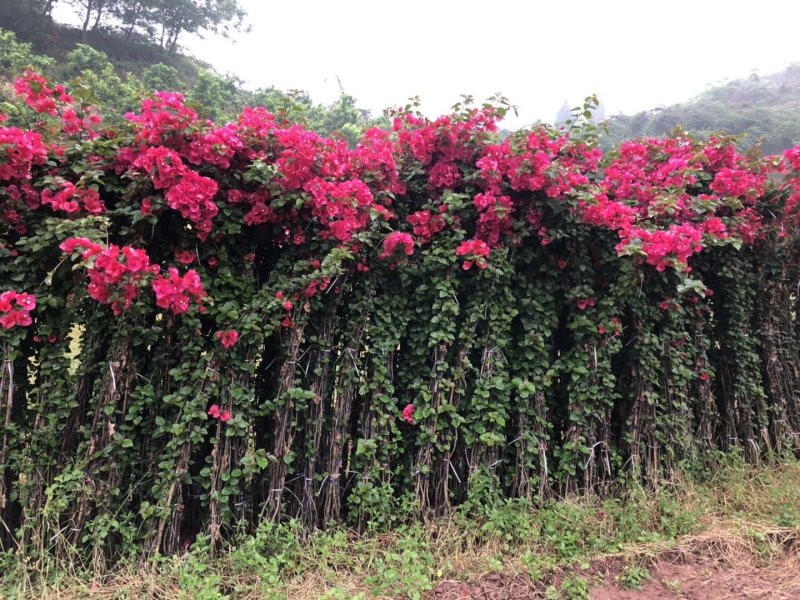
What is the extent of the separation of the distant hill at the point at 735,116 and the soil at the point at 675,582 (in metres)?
16.5

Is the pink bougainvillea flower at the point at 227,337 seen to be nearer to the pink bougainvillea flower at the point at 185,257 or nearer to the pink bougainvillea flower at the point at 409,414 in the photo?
the pink bougainvillea flower at the point at 185,257

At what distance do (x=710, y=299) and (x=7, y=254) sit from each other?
4.02 metres

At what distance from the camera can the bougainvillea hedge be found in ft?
6.63

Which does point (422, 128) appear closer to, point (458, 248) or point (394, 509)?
point (458, 248)

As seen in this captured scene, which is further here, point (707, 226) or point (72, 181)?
point (707, 226)

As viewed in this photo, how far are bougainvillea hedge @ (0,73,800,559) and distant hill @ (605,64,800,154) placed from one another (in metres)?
15.6

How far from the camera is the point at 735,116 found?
2291 centimetres

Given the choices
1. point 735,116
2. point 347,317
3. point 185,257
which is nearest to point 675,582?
point 347,317

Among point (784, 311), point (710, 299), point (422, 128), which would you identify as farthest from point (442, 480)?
point (784, 311)

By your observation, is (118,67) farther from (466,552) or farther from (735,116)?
(735,116)

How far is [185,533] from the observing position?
2287mm

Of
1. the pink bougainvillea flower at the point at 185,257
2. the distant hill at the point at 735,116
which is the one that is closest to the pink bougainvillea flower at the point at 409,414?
the pink bougainvillea flower at the point at 185,257

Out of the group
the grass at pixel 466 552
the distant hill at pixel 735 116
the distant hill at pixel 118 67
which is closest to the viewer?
the grass at pixel 466 552

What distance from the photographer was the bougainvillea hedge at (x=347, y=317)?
202cm
